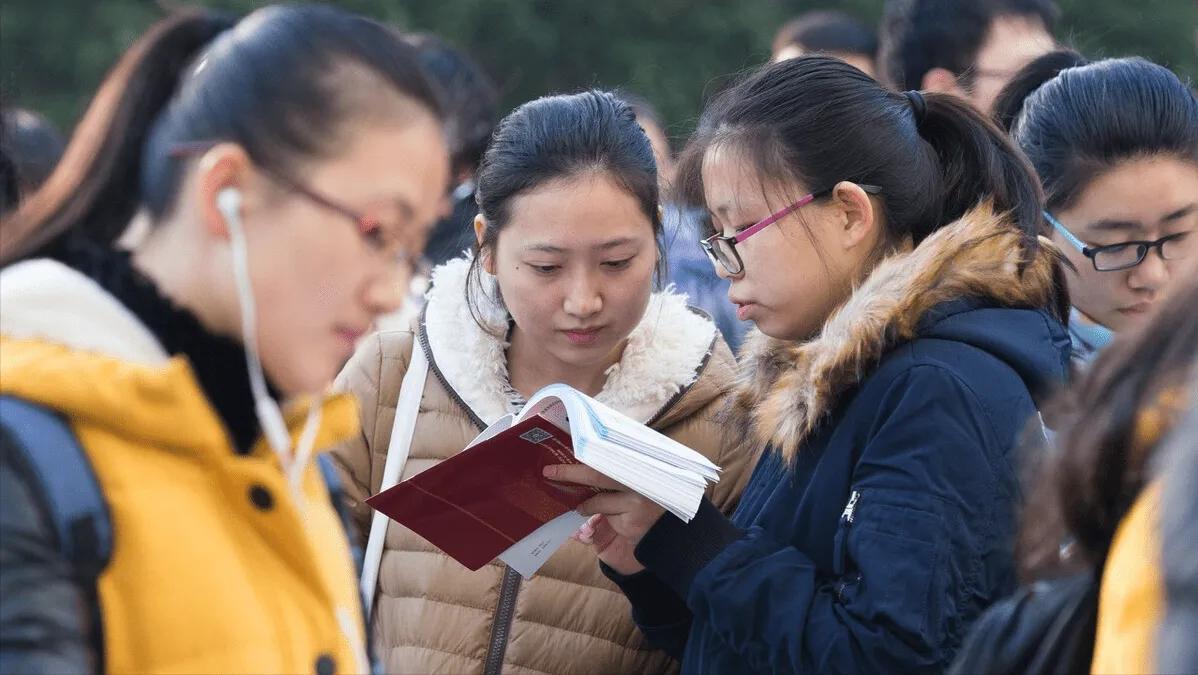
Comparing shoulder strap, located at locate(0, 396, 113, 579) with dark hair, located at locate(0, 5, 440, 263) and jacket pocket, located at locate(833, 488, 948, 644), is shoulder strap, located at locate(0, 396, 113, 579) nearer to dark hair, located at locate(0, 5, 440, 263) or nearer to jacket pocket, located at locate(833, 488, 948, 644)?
dark hair, located at locate(0, 5, 440, 263)

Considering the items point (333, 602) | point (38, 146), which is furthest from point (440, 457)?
point (38, 146)

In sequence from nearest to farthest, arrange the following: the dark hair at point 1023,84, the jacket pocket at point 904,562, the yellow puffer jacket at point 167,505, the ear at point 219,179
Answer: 1. the yellow puffer jacket at point 167,505
2. the ear at point 219,179
3. the jacket pocket at point 904,562
4. the dark hair at point 1023,84

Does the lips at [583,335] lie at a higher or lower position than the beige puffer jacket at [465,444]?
higher

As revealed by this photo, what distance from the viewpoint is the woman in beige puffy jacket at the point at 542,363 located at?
10.2ft

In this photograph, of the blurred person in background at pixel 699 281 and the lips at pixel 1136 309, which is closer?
the lips at pixel 1136 309

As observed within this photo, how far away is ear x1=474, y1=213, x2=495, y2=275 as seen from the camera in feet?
11.0

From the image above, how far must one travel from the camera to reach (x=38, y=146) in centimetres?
534

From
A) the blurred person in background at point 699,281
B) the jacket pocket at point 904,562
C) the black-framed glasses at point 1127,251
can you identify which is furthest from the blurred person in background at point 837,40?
the jacket pocket at point 904,562

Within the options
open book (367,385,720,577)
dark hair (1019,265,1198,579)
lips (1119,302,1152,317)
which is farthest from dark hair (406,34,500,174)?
dark hair (1019,265,1198,579)

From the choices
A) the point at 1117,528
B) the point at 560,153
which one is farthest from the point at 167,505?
the point at 560,153

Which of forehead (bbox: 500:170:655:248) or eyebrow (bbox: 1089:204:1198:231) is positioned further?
eyebrow (bbox: 1089:204:1198:231)

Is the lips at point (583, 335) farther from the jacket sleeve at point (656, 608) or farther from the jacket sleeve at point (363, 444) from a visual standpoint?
the jacket sleeve at point (656, 608)

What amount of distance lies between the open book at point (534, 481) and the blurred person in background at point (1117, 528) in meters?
0.81

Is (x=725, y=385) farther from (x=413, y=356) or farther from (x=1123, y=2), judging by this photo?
(x=1123, y=2)
